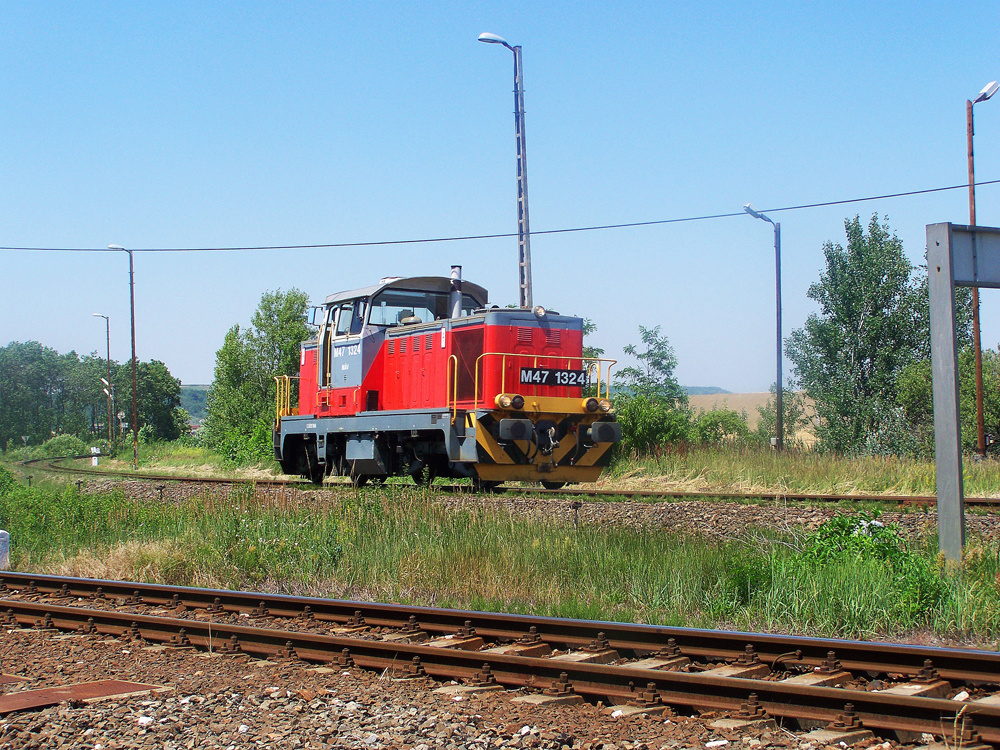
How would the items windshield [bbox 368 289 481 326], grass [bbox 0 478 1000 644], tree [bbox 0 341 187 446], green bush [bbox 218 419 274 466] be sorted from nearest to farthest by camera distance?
grass [bbox 0 478 1000 644], windshield [bbox 368 289 481 326], green bush [bbox 218 419 274 466], tree [bbox 0 341 187 446]

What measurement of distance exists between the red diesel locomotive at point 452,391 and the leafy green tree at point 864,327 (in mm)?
20710

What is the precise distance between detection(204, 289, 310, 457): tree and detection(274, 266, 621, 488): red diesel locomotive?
2359cm

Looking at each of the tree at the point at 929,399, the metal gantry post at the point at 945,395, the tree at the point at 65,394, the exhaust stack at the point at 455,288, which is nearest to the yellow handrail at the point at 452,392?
the exhaust stack at the point at 455,288

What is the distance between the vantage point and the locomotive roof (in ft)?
50.8

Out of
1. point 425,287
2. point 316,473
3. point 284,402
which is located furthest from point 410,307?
point 284,402

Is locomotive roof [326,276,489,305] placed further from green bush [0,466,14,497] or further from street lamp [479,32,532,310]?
green bush [0,466,14,497]

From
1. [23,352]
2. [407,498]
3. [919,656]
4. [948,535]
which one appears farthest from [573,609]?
[23,352]

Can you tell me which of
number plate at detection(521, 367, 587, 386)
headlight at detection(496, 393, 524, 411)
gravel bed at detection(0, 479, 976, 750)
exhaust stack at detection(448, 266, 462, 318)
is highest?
exhaust stack at detection(448, 266, 462, 318)

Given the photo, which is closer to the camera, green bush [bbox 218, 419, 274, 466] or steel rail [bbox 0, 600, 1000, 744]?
steel rail [bbox 0, 600, 1000, 744]

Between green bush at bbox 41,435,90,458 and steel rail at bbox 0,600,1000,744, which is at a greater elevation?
steel rail at bbox 0,600,1000,744

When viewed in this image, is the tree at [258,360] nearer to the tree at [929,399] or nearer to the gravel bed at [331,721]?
the tree at [929,399]

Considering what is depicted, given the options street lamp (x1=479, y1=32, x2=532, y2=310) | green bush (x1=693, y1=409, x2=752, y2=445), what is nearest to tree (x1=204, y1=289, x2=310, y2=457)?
green bush (x1=693, y1=409, x2=752, y2=445)

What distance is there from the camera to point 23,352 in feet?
349

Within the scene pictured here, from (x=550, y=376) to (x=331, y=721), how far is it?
32.5ft
